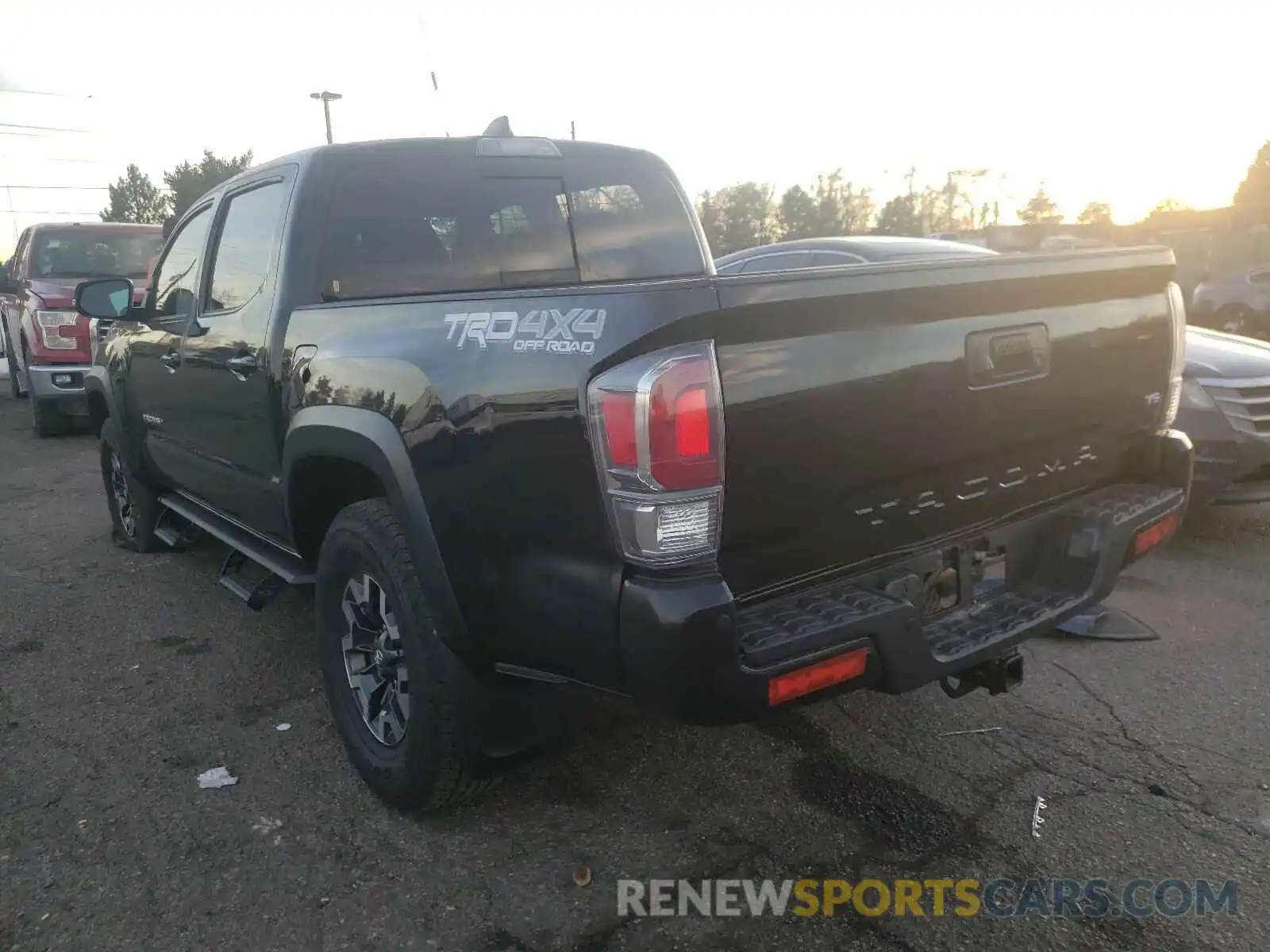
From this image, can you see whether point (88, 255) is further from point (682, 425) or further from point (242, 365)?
point (682, 425)

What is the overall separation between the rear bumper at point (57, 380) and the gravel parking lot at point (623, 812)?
6562 millimetres

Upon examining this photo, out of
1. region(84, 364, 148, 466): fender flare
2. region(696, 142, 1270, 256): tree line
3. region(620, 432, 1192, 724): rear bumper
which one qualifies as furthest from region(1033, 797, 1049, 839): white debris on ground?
region(696, 142, 1270, 256): tree line

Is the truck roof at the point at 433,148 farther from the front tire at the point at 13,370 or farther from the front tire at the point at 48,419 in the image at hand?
the front tire at the point at 13,370

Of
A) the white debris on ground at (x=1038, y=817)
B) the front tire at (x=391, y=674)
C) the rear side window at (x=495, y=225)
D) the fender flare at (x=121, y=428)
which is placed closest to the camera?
the front tire at (x=391, y=674)

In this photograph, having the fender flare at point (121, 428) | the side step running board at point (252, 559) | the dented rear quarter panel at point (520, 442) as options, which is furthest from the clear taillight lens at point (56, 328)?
the dented rear quarter panel at point (520, 442)

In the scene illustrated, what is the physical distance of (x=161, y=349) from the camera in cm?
436

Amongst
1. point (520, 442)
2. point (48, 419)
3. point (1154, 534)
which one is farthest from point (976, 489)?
point (48, 419)

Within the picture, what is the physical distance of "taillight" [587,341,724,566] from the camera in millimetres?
1947

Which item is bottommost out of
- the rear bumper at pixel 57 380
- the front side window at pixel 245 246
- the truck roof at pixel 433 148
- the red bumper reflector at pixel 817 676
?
the rear bumper at pixel 57 380

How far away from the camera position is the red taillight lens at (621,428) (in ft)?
6.43

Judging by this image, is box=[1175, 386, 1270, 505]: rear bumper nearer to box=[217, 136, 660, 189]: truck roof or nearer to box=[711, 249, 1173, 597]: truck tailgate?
box=[711, 249, 1173, 597]: truck tailgate

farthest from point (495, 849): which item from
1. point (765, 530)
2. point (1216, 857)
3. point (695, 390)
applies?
point (1216, 857)

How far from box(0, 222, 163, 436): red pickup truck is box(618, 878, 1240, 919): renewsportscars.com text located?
8872mm

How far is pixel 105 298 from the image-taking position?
483 centimetres
